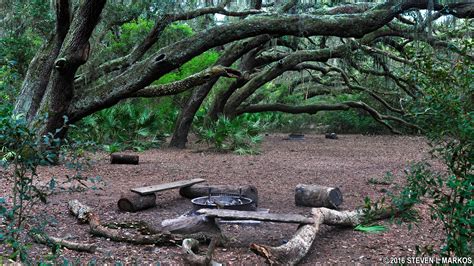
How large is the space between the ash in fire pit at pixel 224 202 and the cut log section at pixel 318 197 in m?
0.88

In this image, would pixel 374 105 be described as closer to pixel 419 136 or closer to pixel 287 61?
pixel 419 136

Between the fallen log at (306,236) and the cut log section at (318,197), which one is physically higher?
the fallen log at (306,236)

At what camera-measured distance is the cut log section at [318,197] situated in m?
6.66

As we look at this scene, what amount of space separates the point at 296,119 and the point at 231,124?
39.0 ft

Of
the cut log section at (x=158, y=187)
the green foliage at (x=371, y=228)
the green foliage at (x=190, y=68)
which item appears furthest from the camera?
the green foliage at (x=190, y=68)

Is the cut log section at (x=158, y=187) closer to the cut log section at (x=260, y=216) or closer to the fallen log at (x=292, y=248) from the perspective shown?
the cut log section at (x=260, y=216)

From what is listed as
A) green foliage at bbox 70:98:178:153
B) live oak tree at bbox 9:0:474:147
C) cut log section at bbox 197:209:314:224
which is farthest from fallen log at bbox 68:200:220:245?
green foliage at bbox 70:98:178:153

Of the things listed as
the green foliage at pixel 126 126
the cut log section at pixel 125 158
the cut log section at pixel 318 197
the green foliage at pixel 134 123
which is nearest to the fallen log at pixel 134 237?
the cut log section at pixel 318 197

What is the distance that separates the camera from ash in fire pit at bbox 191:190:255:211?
6023mm

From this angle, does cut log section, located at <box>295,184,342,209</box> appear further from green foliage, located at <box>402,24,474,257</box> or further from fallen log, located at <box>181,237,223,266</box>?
green foliage, located at <box>402,24,474,257</box>

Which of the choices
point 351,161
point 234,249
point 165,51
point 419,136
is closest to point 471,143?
point 234,249

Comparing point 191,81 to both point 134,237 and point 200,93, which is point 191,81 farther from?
point 200,93

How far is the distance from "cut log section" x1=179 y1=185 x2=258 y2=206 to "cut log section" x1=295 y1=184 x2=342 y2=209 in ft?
2.10

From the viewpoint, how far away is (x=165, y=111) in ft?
57.0
